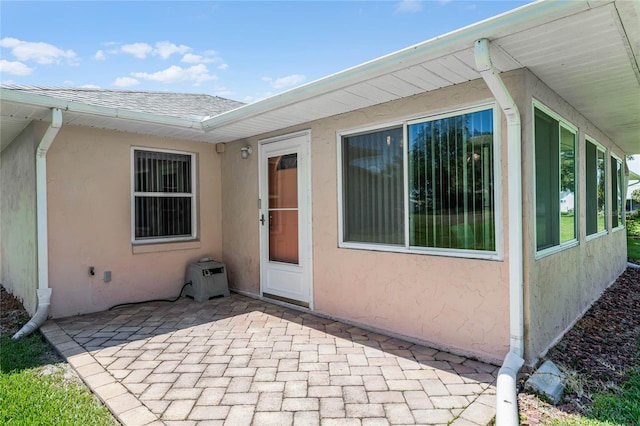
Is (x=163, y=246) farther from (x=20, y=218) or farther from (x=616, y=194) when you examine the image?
(x=616, y=194)

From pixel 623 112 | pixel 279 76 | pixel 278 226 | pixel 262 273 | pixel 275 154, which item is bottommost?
pixel 262 273

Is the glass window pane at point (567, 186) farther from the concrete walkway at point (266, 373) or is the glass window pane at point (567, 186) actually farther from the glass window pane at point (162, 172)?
the glass window pane at point (162, 172)

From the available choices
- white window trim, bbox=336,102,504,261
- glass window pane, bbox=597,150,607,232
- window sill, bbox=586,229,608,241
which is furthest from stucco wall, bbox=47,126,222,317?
glass window pane, bbox=597,150,607,232

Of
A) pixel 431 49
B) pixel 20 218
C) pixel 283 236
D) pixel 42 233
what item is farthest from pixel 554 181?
pixel 20 218

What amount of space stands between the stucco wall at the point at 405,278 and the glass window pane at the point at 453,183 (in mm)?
158

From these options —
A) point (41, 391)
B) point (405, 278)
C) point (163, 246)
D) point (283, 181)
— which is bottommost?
point (41, 391)

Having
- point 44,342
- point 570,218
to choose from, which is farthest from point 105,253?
point 570,218

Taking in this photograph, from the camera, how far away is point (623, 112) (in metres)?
4.94

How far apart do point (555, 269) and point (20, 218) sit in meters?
7.42

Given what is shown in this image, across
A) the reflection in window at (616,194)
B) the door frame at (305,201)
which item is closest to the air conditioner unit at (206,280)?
the door frame at (305,201)

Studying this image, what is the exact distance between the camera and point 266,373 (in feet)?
10.5

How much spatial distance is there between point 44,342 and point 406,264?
4.18m

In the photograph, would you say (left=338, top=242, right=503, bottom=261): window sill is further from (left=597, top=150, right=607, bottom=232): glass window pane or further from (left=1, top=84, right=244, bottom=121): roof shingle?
(left=597, top=150, right=607, bottom=232): glass window pane

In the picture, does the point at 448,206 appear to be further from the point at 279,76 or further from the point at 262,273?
the point at 279,76
